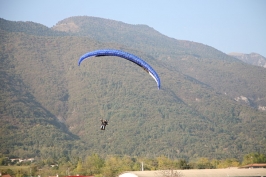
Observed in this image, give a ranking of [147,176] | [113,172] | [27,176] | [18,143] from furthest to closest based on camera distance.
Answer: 1. [18,143]
2. [27,176]
3. [113,172]
4. [147,176]

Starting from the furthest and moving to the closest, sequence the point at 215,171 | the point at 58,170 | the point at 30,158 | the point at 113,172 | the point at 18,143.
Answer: the point at 18,143 < the point at 30,158 < the point at 58,170 < the point at 113,172 < the point at 215,171

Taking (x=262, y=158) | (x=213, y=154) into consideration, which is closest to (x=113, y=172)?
(x=262, y=158)

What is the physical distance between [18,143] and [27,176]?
3338 inches

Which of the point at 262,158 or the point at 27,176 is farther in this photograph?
the point at 262,158

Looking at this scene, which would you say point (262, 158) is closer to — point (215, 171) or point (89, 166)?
point (89, 166)

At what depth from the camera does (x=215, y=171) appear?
80.7m

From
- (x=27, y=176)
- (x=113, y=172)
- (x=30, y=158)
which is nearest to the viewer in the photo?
(x=113, y=172)

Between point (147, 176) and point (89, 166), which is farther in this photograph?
point (89, 166)

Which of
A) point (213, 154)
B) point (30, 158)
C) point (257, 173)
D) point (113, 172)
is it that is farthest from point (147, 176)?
point (213, 154)

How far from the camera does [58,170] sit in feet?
412

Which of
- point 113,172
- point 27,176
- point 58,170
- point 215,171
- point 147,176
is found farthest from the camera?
point 58,170

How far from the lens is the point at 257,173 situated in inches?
3295

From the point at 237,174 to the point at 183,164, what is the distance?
30575 mm

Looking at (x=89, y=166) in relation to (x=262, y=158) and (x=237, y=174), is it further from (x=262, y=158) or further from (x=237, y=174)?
(x=237, y=174)
